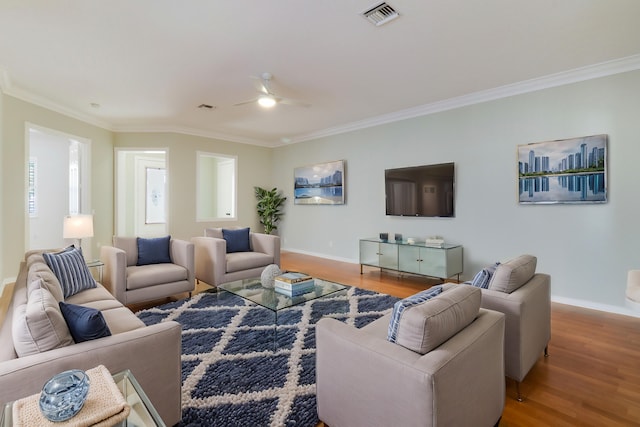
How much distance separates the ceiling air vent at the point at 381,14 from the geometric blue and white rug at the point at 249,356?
2.78 metres

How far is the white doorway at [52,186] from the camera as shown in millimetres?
5676

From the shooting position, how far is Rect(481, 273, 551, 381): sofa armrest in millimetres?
1893

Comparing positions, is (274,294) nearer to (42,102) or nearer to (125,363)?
(125,363)

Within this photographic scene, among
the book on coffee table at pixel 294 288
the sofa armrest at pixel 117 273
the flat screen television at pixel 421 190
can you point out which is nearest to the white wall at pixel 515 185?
the flat screen television at pixel 421 190

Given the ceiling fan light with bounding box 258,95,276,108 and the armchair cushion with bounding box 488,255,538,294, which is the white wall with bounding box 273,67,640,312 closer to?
the armchair cushion with bounding box 488,255,538,294

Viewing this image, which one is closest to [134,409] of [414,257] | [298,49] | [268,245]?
[298,49]

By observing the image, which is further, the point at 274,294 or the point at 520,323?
the point at 274,294

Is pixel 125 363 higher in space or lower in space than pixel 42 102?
lower

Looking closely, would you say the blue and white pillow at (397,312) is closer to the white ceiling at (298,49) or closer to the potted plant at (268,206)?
the white ceiling at (298,49)

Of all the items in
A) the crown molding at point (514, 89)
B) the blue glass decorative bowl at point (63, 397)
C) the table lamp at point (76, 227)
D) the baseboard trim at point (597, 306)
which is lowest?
the baseboard trim at point (597, 306)

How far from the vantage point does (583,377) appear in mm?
2150

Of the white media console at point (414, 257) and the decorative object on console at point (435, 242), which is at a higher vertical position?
the decorative object on console at point (435, 242)

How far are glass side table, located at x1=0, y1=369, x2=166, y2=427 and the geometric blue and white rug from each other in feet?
2.12

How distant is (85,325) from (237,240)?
3.26m
